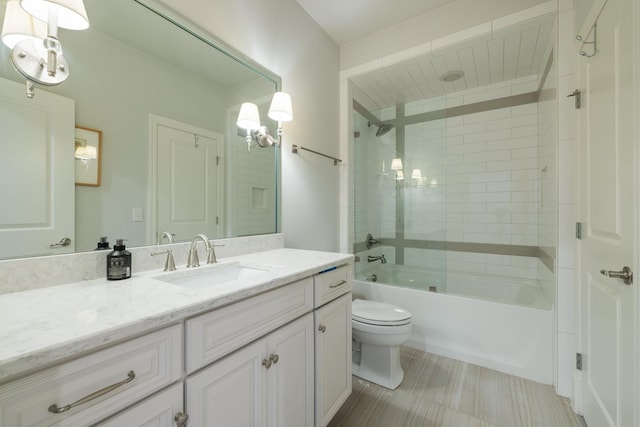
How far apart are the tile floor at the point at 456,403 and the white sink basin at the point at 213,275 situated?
937 millimetres

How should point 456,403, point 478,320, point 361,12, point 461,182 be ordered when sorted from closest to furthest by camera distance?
point 456,403 < point 478,320 < point 361,12 < point 461,182

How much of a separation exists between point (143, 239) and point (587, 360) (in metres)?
2.30

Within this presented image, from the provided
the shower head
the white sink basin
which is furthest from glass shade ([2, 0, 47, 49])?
the shower head

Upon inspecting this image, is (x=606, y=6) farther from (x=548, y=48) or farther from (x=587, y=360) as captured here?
(x=587, y=360)

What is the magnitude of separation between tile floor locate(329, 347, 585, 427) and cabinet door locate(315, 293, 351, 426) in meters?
0.22

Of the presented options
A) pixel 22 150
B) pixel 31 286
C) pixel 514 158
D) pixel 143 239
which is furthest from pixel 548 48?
pixel 31 286

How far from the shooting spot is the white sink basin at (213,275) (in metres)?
1.14

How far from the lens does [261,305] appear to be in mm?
969

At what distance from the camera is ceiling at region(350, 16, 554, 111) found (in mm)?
2066

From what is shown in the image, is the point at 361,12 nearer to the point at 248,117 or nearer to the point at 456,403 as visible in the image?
the point at 248,117

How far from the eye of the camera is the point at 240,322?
89 cm

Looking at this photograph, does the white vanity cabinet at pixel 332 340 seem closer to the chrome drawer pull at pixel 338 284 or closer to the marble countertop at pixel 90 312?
the chrome drawer pull at pixel 338 284

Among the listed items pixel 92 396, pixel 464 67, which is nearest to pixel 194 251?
pixel 92 396

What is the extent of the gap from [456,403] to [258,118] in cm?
208
